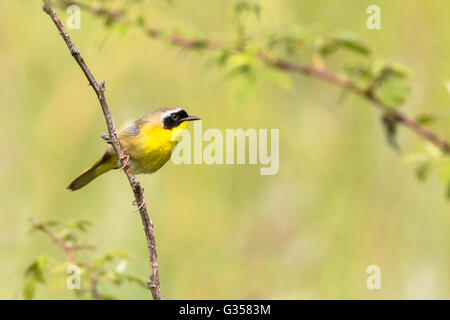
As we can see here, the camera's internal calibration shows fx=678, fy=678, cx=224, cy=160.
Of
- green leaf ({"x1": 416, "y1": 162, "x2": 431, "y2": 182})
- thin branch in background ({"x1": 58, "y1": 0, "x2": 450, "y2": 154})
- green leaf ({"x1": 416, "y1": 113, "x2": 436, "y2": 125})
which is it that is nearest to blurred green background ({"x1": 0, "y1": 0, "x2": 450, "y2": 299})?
thin branch in background ({"x1": 58, "y1": 0, "x2": 450, "y2": 154})

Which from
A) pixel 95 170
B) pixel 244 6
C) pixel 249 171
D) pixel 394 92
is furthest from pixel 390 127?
pixel 95 170

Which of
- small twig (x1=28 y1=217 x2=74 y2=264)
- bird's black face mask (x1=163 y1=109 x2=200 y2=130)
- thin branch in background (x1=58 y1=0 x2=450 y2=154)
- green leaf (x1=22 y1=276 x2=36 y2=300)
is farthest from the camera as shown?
bird's black face mask (x1=163 y1=109 x2=200 y2=130)

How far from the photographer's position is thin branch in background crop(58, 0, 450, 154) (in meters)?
2.70

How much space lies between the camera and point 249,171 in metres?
3.78

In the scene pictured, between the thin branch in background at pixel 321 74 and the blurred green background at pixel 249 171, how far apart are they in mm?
683

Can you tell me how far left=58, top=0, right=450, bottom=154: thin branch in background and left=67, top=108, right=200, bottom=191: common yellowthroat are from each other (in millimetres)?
333

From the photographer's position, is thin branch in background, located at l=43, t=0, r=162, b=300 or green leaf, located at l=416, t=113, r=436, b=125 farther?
green leaf, located at l=416, t=113, r=436, b=125

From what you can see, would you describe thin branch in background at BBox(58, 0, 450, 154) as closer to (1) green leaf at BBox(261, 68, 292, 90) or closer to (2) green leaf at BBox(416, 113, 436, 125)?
(2) green leaf at BBox(416, 113, 436, 125)

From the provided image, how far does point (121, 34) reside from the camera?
259cm

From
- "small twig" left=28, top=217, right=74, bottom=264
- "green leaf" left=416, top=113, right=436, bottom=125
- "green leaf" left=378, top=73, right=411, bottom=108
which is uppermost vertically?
"green leaf" left=378, top=73, right=411, bottom=108

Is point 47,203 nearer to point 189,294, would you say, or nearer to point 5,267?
point 5,267

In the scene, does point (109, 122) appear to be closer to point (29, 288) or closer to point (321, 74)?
point (29, 288)

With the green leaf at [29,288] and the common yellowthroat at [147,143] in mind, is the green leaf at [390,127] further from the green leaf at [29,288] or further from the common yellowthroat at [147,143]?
the green leaf at [29,288]

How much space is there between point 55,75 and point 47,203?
2.33 ft
